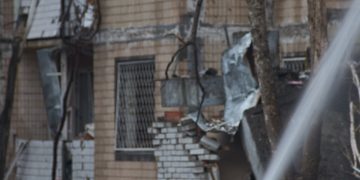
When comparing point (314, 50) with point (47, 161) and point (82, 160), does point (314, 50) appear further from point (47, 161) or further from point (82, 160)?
point (47, 161)

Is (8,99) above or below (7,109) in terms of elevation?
above

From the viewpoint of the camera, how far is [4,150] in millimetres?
13164

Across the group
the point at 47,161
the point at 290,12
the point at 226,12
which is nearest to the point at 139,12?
the point at 226,12

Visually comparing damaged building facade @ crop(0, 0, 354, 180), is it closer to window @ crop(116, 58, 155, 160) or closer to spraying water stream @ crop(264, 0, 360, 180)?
window @ crop(116, 58, 155, 160)

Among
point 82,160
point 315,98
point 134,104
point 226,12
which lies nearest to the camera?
point 315,98

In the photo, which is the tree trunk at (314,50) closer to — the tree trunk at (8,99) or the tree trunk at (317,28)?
the tree trunk at (317,28)

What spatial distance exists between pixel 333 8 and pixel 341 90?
2.23 m

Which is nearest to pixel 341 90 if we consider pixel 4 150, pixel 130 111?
pixel 130 111

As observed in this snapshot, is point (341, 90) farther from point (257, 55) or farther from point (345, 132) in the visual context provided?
point (257, 55)

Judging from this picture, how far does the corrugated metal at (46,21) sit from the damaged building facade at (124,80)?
0.06ft

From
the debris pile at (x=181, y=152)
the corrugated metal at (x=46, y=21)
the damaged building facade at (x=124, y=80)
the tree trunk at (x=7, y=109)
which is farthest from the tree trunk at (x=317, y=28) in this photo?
the tree trunk at (x=7, y=109)

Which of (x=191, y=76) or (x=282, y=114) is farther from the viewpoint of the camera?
(x=191, y=76)

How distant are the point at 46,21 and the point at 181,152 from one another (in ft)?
13.5

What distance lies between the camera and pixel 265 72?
27.2ft
